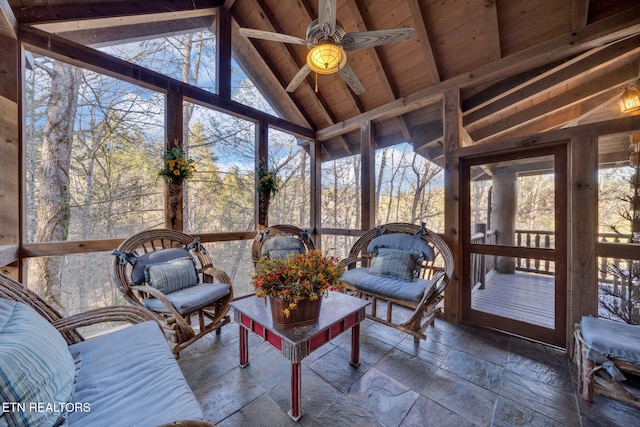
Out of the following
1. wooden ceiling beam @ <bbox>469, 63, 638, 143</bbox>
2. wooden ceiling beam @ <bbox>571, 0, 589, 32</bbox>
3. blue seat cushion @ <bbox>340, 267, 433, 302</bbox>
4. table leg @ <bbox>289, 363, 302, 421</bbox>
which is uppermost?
wooden ceiling beam @ <bbox>571, 0, 589, 32</bbox>

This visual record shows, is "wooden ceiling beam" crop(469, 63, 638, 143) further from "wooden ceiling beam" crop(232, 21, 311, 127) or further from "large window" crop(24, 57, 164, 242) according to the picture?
"large window" crop(24, 57, 164, 242)

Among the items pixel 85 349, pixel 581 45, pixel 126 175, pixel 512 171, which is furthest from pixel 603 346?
pixel 126 175

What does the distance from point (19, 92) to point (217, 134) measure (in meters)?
2.35

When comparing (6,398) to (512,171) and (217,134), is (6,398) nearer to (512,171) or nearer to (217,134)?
(512,171)

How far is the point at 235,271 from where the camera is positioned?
5.01 m

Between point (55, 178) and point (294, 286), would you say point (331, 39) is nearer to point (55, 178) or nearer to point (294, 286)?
point (294, 286)

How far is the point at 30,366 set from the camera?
35.2 inches

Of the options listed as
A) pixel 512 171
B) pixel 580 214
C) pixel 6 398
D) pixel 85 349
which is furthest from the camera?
pixel 512 171

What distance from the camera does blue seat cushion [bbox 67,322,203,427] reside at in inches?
36.9

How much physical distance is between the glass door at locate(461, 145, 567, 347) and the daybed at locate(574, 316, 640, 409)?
0.66 m

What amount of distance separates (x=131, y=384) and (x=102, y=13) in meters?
3.54

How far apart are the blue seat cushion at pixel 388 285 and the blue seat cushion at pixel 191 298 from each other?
4.69 feet

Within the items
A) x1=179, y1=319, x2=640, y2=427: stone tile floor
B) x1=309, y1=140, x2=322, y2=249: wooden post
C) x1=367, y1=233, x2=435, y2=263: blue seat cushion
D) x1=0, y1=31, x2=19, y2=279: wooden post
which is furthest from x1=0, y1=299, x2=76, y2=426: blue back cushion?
x1=309, y1=140, x2=322, y2=249: wooden post

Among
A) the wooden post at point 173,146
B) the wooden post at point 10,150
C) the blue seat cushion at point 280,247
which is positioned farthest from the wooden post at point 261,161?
the wooden post at point 10,150
